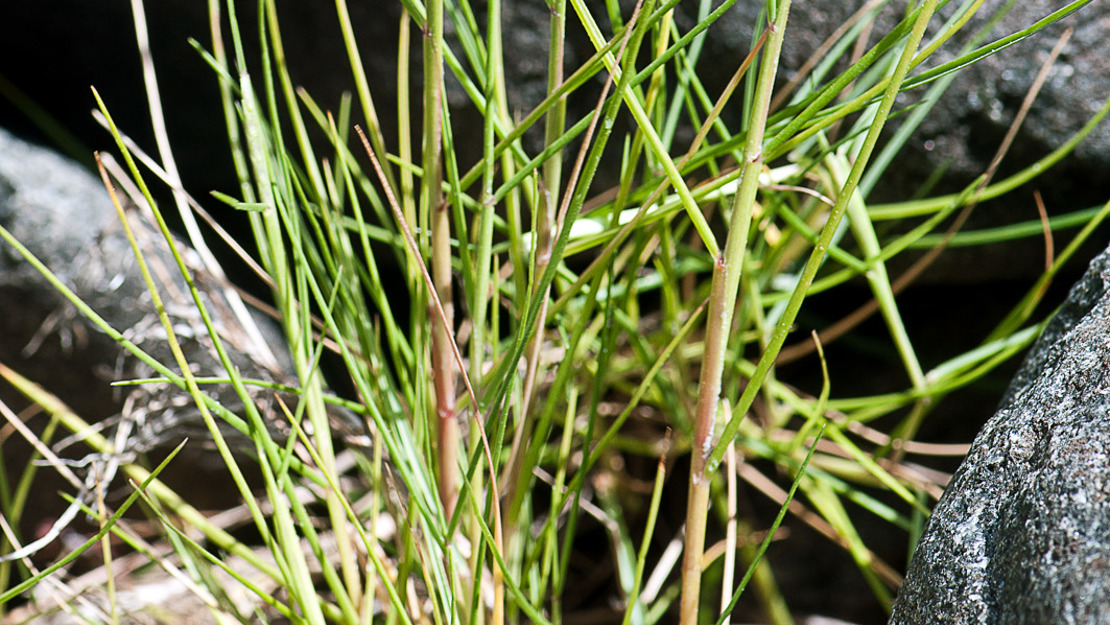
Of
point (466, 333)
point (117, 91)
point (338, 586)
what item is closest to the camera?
point (338, 586)

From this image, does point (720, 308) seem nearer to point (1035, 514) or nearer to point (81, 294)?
point (1035, 514)

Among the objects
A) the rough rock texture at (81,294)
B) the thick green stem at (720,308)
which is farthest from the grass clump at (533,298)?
the rough rock texture at (81,294)

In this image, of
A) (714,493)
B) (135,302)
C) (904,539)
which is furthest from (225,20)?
(904,539)

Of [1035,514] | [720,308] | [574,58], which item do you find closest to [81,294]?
[574,58]

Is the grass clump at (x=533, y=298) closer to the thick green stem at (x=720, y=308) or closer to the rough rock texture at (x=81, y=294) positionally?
the thick green stem at (x=720, y=308)

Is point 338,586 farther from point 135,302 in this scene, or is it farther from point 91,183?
point 91,183

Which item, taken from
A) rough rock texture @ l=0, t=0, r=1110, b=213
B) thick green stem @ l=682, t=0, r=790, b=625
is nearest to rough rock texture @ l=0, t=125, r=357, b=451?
rough rock texture @ l=0, t=0, r=1110, b=213

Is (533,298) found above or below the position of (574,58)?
below

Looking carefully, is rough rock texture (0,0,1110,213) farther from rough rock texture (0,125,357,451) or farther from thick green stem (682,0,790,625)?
thick green stem (682,0,790,625)
